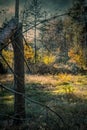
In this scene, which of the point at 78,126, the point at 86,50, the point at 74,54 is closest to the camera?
the point at 78,126

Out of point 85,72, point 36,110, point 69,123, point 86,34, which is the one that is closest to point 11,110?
point 36,110

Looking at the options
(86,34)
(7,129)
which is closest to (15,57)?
(7,129)

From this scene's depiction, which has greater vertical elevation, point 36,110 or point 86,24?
point 86,24

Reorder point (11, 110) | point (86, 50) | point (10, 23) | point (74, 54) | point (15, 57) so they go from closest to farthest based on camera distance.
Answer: point (10, 23)
point (15, 57)
point (11, 110)
point (74, 54)
point (86, 50)

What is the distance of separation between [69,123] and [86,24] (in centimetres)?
2889

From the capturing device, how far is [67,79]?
73.3ft

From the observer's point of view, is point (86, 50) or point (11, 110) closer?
point (11, 110)

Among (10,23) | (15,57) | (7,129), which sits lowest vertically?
(7,129)

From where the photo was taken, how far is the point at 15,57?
931cm

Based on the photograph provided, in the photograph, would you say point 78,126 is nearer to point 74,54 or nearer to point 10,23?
point 10,23

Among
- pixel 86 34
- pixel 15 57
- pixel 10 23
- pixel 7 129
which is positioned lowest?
pixel 7 129

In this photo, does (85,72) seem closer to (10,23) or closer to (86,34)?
(86,34)

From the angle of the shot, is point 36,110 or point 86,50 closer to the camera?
point 36,110

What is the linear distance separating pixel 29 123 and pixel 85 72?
77.8ft
